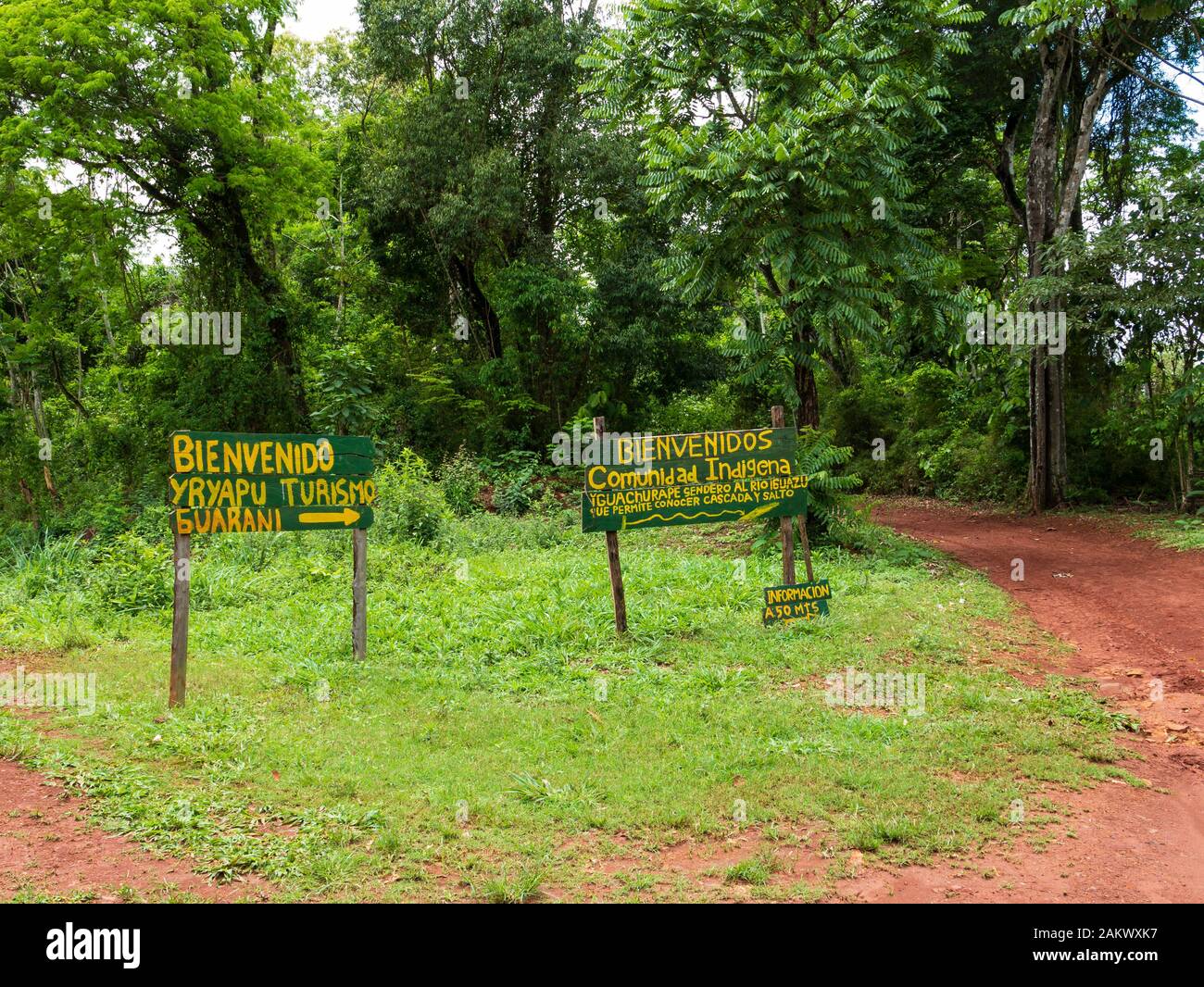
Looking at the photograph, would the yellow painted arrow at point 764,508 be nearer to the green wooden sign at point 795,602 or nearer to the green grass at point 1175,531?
the green wooden sign at point 795,602

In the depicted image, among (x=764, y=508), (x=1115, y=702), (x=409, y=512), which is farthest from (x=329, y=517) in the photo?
(x=1115, y=702)

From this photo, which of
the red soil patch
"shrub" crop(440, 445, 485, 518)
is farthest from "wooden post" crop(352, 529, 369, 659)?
"shrub" crop(440, 445, 485, 518)

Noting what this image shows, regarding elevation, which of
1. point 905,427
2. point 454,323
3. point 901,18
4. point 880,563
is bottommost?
point 880,563

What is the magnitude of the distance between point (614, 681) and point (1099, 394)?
15759 mm

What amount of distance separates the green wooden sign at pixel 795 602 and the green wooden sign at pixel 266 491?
4153 mm

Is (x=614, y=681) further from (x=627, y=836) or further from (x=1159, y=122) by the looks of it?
(x=1159, y=122)

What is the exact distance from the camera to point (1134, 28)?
16250 mm

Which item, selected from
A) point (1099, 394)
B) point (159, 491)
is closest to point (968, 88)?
point (1099, 394)

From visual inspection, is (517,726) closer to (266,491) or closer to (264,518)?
(264,518)

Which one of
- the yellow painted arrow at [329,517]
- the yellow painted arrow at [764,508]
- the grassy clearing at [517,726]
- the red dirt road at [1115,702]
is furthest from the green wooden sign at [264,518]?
the red dirt road at [1115,702]

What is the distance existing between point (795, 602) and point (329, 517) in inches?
187

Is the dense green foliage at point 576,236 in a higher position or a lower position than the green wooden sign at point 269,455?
higher

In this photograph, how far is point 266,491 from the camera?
23.7ft

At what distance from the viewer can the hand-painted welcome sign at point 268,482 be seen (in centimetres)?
685
